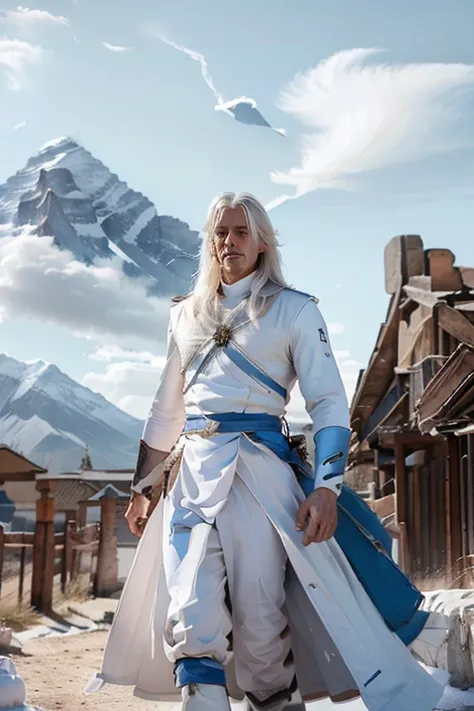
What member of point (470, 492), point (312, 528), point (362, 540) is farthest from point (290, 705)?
point (470, 492)

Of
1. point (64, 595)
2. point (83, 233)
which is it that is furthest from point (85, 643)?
point (83, 233)

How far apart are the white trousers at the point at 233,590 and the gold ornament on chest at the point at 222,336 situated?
0.51 m

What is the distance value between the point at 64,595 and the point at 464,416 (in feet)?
27.0

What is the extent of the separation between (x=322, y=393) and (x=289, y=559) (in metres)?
0.60

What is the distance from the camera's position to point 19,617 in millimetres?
10977

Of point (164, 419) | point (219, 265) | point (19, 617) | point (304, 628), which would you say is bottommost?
point (19, 617)

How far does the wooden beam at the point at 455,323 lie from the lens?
9.91 meters

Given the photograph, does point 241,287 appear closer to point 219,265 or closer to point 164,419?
point 219,265

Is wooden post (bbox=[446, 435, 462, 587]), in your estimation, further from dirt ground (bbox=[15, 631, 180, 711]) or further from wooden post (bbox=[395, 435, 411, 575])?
dirt ground (bbox=[15, 631, 180, 711])

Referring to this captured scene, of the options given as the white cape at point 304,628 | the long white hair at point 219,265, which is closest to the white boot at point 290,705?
the white cape at point 304,628

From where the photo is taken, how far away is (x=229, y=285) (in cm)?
350

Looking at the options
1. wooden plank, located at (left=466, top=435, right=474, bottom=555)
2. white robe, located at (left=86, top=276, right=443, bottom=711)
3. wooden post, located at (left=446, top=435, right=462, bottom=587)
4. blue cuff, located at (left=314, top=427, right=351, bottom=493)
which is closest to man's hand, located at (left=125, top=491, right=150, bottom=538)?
white robe, located at (left=86, top=276, right=443, bottom=711)

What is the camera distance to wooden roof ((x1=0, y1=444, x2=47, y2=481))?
39.5ft

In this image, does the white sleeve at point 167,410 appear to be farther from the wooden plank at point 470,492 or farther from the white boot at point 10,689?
the wooden plank at point 470,492
